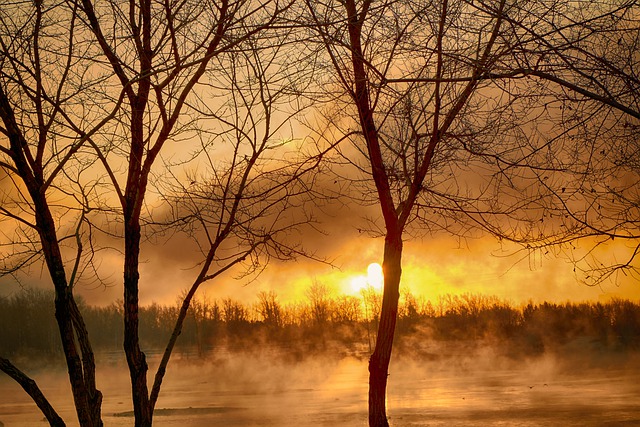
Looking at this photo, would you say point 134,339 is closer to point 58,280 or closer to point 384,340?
point 58,280

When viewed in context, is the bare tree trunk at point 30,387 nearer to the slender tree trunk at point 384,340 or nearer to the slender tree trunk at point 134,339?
the slender tree trunk at point 134,339

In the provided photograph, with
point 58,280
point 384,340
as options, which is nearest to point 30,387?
point 58,280

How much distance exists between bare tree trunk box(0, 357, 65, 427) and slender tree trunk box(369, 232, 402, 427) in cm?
343

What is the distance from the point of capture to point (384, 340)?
9125 mm

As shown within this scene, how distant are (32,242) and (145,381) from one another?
1.94m

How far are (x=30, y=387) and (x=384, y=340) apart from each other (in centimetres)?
386

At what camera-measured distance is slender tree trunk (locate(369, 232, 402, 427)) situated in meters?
9.09

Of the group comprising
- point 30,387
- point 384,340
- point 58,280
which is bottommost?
point 30,387

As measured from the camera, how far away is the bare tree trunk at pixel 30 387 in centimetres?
749

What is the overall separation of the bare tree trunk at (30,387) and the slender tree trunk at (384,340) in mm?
3428

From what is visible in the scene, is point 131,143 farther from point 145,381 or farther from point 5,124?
point 145,381

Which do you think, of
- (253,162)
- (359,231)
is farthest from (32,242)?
(359,231)

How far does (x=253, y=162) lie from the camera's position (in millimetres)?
9062

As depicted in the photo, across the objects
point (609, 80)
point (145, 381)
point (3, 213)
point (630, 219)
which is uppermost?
point (609, 80)
